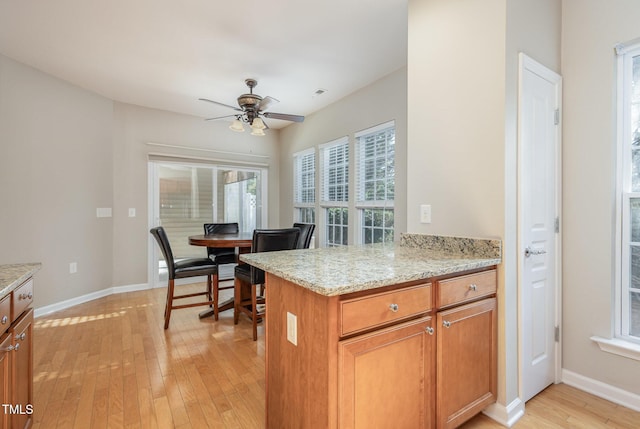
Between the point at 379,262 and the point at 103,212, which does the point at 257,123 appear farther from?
the point at 103,212

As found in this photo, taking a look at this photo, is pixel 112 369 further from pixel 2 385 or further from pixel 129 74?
pixel 129 74

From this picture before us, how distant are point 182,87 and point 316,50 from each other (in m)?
1.86

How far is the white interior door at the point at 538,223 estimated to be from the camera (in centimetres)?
174

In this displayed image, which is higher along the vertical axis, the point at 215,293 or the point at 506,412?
the point at 215,293

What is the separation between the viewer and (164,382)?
6.70ft

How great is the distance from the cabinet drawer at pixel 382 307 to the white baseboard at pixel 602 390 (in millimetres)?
1487

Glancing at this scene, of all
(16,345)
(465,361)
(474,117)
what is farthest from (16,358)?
(474,117)

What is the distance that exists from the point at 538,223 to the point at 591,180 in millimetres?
474

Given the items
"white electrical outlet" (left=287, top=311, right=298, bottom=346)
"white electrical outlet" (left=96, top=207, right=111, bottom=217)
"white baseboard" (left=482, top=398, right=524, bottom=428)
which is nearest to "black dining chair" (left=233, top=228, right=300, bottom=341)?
"white electrical outlet" (left=287, top=311, right=298, bottom=346)

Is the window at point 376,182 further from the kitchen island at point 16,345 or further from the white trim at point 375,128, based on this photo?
the kitchen island at point 16,345

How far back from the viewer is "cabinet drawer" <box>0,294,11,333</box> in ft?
3.76

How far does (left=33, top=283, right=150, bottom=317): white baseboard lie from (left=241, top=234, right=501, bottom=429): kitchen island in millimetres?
3318

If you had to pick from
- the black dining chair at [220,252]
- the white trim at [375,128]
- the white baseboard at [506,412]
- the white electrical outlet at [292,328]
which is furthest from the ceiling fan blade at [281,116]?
the white baseboard at [506,412]

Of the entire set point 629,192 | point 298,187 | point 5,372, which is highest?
point 298,187
